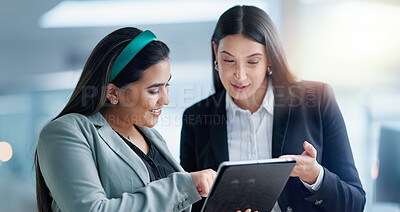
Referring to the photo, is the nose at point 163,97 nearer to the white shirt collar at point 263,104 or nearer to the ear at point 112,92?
the ear at point 112,92

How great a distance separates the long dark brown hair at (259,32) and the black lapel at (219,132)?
0.26m

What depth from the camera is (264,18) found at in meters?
1.82

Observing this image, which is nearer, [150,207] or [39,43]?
[150,207]

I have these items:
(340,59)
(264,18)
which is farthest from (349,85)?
(264,18)

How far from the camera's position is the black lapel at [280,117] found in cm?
174

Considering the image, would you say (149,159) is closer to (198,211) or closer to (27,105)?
(198,211)

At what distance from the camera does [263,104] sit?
71.7 inches

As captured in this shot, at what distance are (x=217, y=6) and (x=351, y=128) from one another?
1.11 meters

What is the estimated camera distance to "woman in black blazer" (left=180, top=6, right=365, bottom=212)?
1723 millimetres

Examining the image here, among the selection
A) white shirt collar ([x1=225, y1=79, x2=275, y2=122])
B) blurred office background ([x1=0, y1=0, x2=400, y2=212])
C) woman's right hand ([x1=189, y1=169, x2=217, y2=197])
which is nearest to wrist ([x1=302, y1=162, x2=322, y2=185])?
white shirt collar ([x1=225, y1=79, x2=275, y2=122])

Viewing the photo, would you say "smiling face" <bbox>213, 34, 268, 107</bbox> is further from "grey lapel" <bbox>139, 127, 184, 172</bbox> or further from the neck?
the neck

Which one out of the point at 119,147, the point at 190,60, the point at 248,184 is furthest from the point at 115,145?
the point at 190,60

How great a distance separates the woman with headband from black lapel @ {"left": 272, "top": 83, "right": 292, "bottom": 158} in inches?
17.8

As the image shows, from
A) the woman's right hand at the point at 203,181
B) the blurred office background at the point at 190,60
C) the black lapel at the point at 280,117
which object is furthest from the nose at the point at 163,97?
the blurred office background at the point at 190,60
